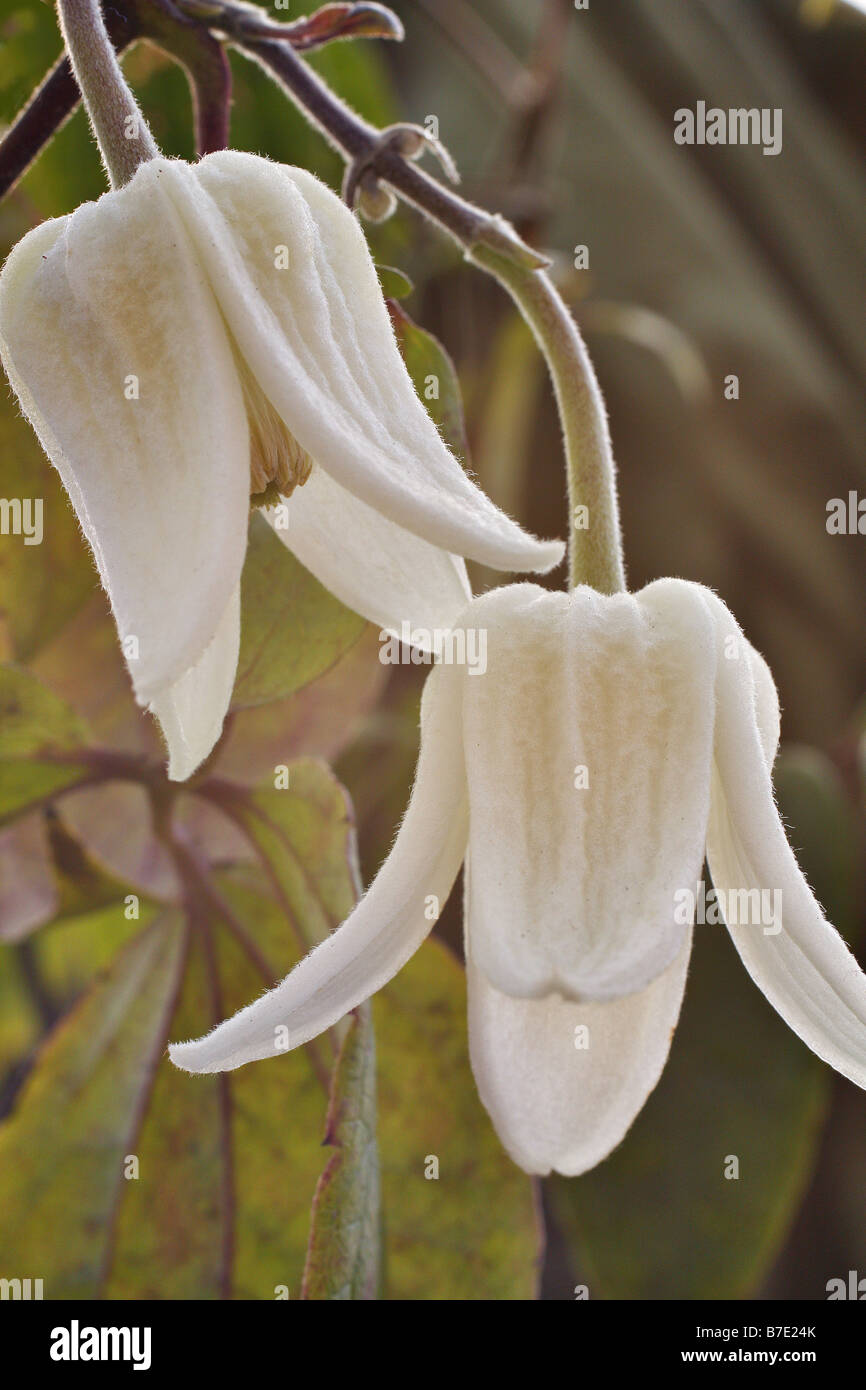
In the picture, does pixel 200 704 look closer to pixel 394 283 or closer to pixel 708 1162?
pixel 394 283

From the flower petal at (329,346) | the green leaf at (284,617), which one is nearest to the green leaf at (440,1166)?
the green leaf at (284,617)

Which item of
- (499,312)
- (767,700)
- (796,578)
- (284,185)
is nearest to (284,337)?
(284,185)

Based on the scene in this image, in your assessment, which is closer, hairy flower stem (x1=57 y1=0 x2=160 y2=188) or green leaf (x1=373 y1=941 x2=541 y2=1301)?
hairy flower stem (x1=57 y1=0 x2=160 y2=188)

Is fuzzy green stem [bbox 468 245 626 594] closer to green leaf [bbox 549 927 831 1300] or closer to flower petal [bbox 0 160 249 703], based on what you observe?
flower petal [bbox 0 160 249 703]

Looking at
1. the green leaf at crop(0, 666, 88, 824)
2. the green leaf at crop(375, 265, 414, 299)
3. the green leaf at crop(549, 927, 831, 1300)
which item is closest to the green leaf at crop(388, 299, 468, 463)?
the green leaf at crop(375, 265, 414, 299)
